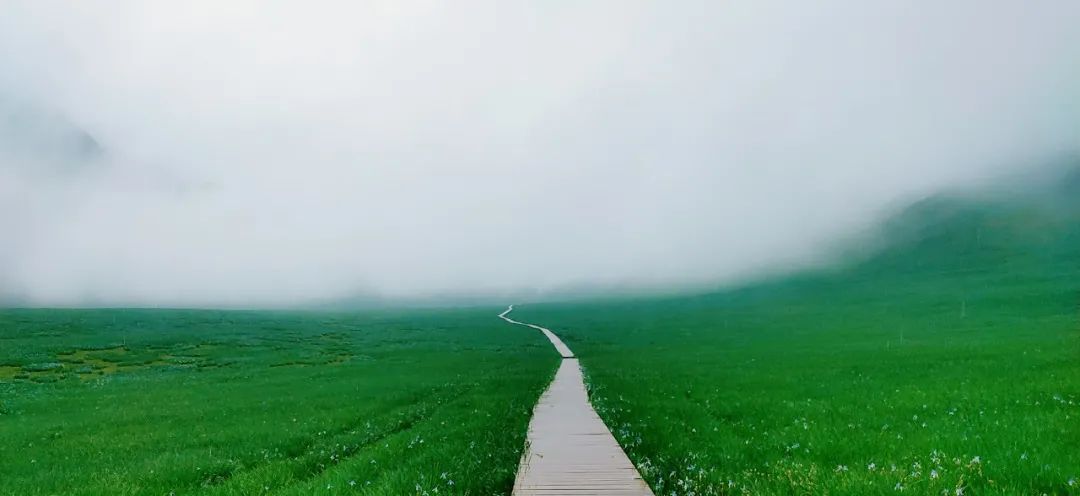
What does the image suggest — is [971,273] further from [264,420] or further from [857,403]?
[264,420]

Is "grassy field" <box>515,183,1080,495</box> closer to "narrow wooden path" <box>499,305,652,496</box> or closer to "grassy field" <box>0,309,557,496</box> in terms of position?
"narrow wooden path" <box>499,305,652,496</box>

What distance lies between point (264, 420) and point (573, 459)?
1418 cm

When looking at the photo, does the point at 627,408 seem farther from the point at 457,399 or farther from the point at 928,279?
the point at 928,279

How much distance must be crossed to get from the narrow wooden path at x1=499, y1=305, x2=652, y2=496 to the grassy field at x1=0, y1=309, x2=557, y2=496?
0.46 meters

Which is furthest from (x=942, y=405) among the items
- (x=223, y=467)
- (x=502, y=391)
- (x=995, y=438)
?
(x=223, y=467)

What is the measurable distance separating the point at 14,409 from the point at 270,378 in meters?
13.4

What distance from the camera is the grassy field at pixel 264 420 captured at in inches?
463

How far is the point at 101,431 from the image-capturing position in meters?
20.5

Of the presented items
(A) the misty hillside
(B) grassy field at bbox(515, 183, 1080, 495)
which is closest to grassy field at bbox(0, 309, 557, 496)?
(B) grassy field at bbox(515, 183, 1080, 495)

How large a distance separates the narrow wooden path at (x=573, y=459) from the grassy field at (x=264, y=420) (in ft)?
1.51

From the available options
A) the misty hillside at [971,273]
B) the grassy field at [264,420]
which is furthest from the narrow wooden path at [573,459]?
the misty hillside at [971,273]

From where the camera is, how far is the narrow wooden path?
10.2 metres

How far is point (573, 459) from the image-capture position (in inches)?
488

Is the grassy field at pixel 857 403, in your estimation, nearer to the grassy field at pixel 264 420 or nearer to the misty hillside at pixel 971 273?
the grassy field at pixel 264 420
